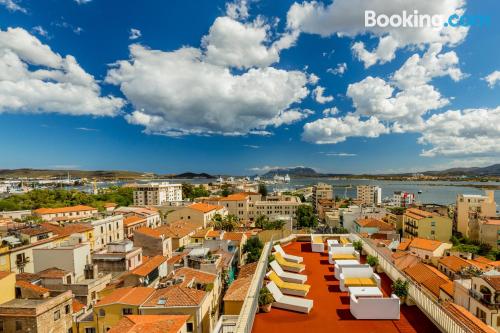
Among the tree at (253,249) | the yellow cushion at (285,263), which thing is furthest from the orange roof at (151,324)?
the tree at (253,249)

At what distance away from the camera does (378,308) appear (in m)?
6.23

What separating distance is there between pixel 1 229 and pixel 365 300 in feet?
117

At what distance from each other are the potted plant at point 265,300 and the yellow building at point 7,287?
17554 millimetres

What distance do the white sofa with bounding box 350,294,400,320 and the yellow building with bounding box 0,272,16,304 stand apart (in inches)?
764

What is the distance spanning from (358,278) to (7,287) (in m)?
19.4

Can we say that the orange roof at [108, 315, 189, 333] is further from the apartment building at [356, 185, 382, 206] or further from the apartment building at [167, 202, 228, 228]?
the apartment building at [356, 185, 382, 206]

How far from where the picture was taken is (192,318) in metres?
13.7

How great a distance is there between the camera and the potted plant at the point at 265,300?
6602 millimetres

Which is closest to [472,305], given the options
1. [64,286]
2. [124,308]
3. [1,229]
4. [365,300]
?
[365,300]

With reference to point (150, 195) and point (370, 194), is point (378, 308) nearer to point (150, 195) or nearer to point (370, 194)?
point (150, 195)

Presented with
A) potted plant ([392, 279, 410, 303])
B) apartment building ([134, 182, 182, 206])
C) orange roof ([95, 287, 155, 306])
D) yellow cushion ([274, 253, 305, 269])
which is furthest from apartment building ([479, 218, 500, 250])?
apartment building ([134, 182, 182, 206])

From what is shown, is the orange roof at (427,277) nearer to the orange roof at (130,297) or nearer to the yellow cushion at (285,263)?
the yellow cushion at (285,263)

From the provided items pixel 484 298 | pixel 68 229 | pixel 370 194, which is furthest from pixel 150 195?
pixel 484 298

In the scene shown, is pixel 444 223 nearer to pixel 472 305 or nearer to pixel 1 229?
pixel 472 305
